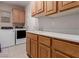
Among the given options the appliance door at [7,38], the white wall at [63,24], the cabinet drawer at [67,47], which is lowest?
the appliance door at [7,38]

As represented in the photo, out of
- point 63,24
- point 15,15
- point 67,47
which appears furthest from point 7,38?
point 67,47

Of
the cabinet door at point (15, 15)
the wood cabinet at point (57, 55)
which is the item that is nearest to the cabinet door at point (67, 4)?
the wood cabinet at point (57, 55)

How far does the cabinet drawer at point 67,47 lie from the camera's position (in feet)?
3.87

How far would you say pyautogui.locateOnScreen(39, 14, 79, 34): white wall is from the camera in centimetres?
202

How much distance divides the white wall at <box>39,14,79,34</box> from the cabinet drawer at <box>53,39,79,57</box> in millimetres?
627

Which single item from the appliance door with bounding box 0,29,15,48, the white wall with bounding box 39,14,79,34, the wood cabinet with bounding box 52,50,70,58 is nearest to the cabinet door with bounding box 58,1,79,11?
the white wall with bounding box 39,14,79,34

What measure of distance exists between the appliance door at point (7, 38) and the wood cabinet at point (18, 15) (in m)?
0.92

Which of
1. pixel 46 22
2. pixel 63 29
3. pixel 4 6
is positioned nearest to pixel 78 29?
pixel 63 29

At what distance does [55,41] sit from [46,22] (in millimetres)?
1739

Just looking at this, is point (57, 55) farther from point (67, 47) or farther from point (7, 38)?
point (7, 38)

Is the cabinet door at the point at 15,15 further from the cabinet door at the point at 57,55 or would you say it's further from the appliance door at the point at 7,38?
the cabinet door at the point at 57,55

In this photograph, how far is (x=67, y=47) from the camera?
1.32 meters

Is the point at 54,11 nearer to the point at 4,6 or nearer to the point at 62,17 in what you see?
the point at 62,17

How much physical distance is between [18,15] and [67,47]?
15.2 ft
